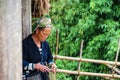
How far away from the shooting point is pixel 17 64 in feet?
9.24

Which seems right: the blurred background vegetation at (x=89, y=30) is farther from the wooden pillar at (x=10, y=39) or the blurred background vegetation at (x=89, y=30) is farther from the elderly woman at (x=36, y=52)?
the wooden pillar at (x=10, y=39)

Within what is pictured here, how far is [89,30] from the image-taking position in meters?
8.64

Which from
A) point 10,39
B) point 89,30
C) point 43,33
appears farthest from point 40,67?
point 89,30

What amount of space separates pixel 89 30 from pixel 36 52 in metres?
4.78

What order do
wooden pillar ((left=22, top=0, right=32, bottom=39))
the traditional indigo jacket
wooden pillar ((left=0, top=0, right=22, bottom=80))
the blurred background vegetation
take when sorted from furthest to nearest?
the blurred background vegetation < wooden pillar ((left=22, top=0, right=32, bottom=39)) < the traditional indigo jacket < wooden pillar ((left=0, top=0, right=22, bottom=80))

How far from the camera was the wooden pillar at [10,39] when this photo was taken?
8.89 feet

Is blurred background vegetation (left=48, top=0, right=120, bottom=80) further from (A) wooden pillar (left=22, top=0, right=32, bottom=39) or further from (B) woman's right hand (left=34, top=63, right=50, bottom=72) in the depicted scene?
(B) woman's right hand (left=34, top=63, right=50, bottom=72)

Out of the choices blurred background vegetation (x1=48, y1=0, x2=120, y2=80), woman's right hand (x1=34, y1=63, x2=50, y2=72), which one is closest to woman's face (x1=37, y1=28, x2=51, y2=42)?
woman's right hand (x1=34, y1=63, x2=50, y2=72)

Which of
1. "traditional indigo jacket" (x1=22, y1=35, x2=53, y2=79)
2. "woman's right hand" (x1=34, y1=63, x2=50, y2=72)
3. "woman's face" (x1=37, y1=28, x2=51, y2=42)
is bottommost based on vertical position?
"woman's right hand" (x1=34, y1=63, x2=50, y2=72)

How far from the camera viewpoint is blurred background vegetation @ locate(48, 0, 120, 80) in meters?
7.84

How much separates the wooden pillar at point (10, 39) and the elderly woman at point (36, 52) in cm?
102

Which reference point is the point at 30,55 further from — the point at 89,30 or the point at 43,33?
the point at 89,30

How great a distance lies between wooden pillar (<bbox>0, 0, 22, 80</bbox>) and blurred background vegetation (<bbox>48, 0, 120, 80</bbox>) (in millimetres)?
4623

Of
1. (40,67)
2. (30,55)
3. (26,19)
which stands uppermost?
(26,19)
